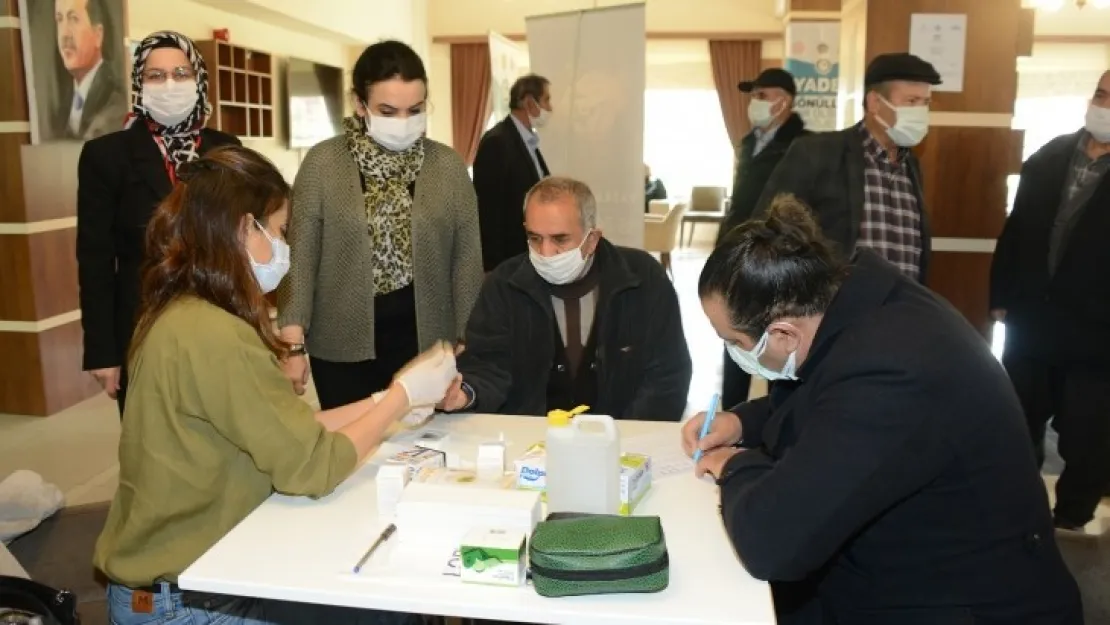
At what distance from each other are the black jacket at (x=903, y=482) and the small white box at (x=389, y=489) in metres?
0.51

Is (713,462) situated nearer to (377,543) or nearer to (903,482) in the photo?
(903,482)

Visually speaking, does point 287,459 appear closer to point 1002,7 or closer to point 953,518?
point 953,518

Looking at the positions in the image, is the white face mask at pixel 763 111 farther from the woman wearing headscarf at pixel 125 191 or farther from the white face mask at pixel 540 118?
the woman wearing headscarf at pixel 125 191

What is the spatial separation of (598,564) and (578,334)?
1088 millimetres

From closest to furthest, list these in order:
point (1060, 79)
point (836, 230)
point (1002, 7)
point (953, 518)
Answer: point (953, 518) < point (836, 230) < point (1002, 7) < point (1060, 79)

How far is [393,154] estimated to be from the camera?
2.53 m

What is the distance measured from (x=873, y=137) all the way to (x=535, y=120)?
5.90 feet

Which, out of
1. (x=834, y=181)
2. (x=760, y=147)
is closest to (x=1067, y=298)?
(x=834, y=181)

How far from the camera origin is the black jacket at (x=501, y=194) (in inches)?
155

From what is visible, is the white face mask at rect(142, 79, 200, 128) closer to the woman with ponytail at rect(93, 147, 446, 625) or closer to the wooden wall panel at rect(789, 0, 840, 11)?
the woman with ponytail at rect(93, 147, 446, 625)

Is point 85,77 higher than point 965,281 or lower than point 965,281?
higher

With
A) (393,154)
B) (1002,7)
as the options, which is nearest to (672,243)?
(1002,7)

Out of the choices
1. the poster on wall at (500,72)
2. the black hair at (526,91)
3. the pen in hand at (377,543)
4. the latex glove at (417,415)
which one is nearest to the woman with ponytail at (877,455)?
the pen in hand at (377,543)

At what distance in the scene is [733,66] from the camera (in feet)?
35.9
